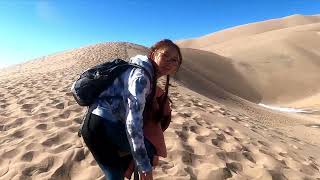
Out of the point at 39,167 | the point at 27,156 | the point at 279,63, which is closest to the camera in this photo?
the point at 39,167

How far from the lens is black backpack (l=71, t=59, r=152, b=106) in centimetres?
265

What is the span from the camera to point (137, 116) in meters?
2.54

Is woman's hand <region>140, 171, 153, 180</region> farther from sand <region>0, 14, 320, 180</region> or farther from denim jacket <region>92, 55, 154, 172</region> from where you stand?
sand <region>0, 14, 320, 180</region>

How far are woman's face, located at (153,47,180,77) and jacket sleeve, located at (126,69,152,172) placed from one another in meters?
0.26

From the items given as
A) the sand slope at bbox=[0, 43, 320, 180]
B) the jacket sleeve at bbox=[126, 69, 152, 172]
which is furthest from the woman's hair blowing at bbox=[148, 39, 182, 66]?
the sand slope at bbox=[0, 43, 320, 180]

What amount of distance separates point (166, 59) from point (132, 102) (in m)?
0.42

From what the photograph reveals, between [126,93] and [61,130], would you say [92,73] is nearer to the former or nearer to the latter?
[126,93]

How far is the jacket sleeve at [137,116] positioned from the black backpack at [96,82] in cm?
15

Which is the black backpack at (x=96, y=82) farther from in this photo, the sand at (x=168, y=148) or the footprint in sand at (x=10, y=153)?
the footprint in sand at (x=10, y=153)

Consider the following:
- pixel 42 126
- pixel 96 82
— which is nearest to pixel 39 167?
pixel 42 126

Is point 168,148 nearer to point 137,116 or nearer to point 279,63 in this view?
point 137,116

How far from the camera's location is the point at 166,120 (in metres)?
3.02

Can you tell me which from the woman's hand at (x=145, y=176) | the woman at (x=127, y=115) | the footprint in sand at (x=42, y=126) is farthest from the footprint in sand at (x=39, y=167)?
the woman's hand at (x=145, y=176)

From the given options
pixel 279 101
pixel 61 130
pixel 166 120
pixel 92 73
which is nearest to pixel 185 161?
pixel 61 130
